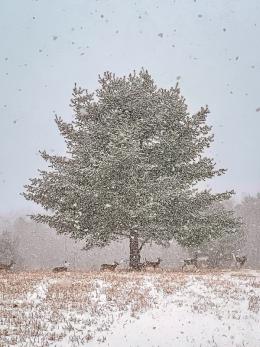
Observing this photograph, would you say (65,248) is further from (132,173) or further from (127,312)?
(127,312)

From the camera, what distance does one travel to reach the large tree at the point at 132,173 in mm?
20766

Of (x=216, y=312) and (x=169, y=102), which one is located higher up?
(x=169, y=102)

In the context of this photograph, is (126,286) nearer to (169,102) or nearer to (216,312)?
(216,312)

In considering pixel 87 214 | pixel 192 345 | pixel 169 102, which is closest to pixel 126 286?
pixel 192 345

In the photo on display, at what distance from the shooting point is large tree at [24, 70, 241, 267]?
20.8m

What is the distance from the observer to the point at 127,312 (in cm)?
1176

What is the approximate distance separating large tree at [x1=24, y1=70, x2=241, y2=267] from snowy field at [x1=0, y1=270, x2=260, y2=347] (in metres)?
5.17

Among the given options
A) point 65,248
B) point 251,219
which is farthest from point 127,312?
point 65,248

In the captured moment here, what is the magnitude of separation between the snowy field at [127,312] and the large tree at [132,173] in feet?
17.0

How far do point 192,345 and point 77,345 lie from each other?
2.50 m

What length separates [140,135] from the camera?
2292 centimetres

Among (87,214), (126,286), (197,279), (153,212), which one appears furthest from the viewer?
(87,214)

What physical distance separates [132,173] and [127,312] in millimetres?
9807

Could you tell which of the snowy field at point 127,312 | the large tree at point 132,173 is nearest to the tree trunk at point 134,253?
the large tree at point 132,173
